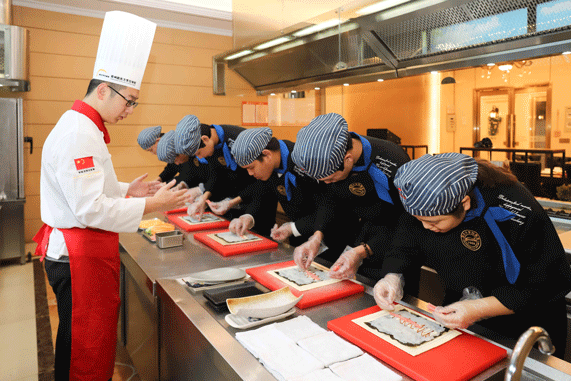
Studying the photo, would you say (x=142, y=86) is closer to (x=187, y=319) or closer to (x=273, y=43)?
(x=273, y=43)

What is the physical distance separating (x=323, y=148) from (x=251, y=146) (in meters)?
0.65

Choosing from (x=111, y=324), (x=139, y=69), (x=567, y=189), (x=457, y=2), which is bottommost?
(x=111, y=324)

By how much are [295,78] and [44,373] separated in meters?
2.80

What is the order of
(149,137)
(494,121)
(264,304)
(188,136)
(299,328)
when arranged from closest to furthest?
(299,328) < (264,304) < (188,136) < (149,137) < (494,121)

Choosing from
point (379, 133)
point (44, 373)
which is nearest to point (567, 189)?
point (379, 133)

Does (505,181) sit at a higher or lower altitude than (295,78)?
lower

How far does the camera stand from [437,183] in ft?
3.73

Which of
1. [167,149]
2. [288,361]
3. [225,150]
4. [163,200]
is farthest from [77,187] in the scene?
[167,149]

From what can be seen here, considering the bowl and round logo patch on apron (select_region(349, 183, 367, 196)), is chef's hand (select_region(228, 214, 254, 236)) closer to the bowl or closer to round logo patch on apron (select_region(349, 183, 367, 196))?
round logo patch on apron (select_region(349, 183, 367, 196))

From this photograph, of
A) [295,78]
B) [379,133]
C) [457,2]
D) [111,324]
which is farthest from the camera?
[379,133]

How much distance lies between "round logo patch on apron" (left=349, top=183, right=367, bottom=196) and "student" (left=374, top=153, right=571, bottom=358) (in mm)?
402

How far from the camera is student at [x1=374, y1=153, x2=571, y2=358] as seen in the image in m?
1.17

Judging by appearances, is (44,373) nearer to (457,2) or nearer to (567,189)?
(457,2)

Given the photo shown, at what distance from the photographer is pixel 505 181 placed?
50.3 inches
